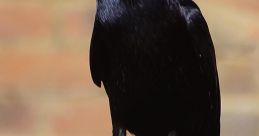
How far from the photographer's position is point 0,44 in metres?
2.11

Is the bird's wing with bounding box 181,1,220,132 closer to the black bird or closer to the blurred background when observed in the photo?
the black bird

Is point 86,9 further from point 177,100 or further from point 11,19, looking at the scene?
point 177,100

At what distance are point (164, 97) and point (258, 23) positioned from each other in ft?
2.42

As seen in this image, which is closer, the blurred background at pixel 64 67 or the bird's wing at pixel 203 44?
the bird's wing at pixel 203 44

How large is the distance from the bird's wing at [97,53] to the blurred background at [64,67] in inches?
22.4

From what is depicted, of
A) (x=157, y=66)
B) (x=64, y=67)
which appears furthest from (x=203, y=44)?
(x=64, y=67)

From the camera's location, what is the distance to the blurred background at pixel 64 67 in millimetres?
2109

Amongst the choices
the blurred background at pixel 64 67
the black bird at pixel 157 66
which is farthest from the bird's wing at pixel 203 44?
the blurred background at pixel 64 67

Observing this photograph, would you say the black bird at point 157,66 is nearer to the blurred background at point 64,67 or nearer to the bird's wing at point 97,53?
the bird's wing at point 97,53

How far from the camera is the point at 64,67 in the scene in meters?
2.12

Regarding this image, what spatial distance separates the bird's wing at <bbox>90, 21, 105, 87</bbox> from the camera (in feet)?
4.73

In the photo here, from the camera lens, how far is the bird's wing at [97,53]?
1.44 m

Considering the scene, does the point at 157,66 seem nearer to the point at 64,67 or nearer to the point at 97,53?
the point at 97,53

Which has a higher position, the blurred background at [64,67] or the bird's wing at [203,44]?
the bird's wing at [203,44]
